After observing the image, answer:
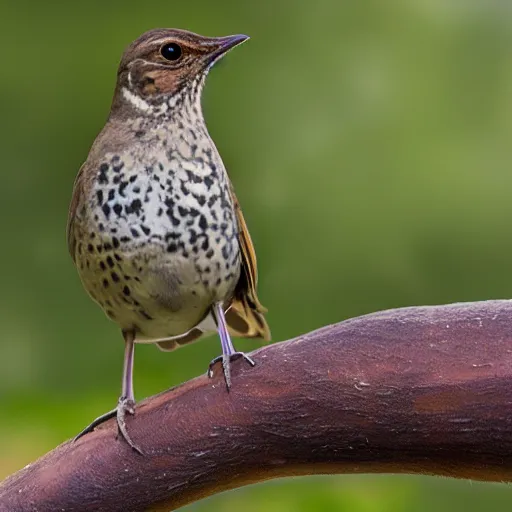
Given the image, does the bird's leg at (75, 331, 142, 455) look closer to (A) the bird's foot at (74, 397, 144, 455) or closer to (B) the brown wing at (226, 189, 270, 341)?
(A) the bird's foot at (74, 397, 144, 455)

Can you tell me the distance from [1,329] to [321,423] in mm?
1117

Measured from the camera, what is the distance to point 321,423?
136 centimetres

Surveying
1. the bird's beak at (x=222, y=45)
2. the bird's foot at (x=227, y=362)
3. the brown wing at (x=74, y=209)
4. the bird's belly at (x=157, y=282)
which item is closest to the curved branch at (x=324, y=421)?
the bird's foot at (x=227, y=362)

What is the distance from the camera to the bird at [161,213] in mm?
1802

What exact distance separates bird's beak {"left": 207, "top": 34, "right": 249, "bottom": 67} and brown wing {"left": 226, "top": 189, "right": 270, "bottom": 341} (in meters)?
0.23

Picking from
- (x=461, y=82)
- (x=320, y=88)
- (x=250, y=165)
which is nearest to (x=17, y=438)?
(x=250, y=165)

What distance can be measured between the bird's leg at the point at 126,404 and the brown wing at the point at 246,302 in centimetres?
20

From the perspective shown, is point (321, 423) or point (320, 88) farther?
point (320, 88)

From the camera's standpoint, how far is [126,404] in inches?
65.8

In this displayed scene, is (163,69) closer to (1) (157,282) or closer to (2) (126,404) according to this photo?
(1) (157,282)

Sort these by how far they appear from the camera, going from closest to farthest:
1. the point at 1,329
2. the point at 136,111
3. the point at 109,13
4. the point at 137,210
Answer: the point at 137,210
the point at 136,111
the point at 1,329
the point at 109,13

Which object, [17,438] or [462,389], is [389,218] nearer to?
[17,438]

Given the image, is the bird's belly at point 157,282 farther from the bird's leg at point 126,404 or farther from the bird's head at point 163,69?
the bird's head at point 163,69

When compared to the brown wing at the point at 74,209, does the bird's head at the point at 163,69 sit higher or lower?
higher
